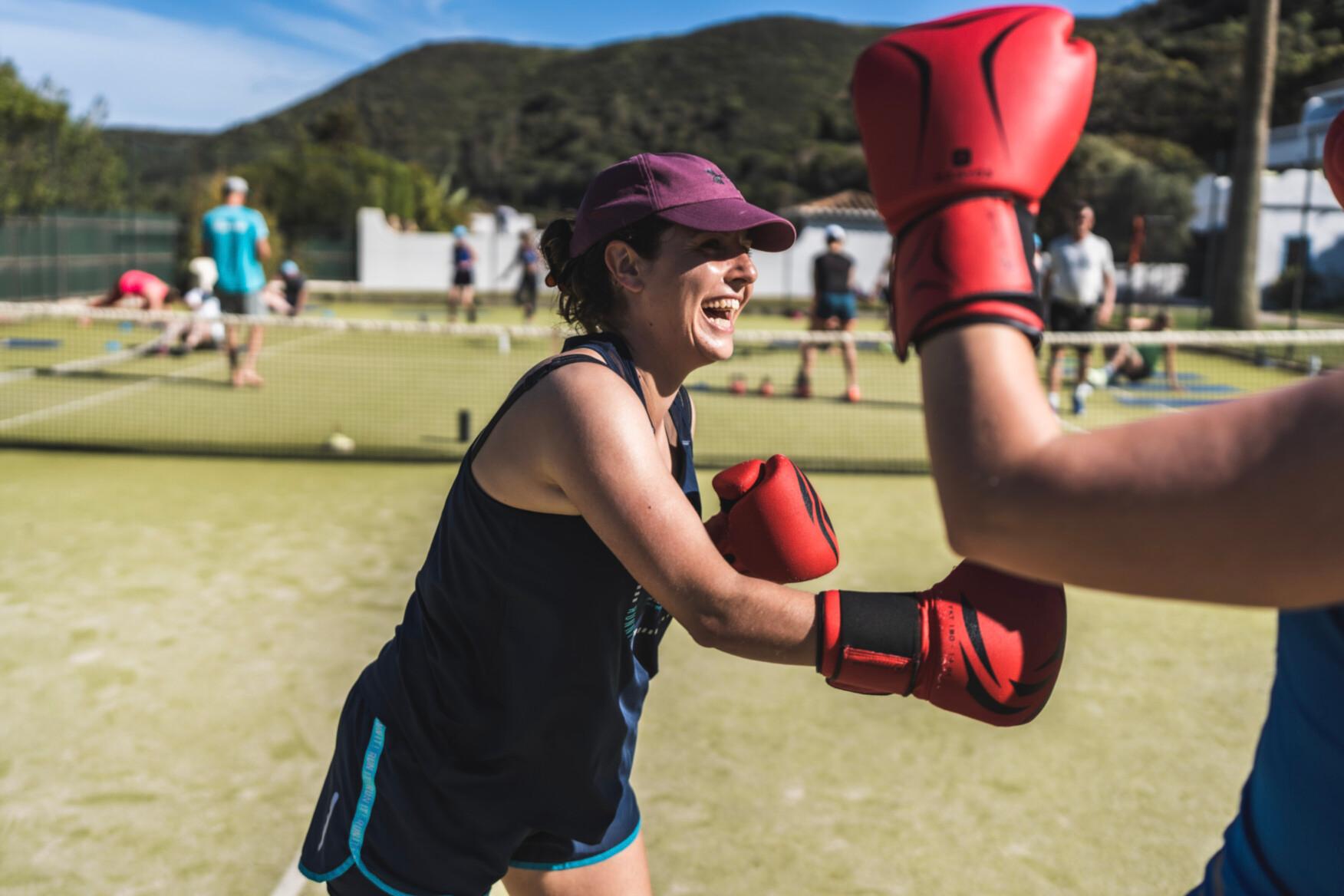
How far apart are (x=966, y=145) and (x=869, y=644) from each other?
0.78 m

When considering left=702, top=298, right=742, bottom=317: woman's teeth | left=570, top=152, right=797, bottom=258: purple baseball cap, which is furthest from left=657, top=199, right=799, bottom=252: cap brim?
left=702, top=298, right=742, bottom=317: woman's teeth

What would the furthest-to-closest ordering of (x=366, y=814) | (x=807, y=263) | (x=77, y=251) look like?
(x=807, y=263) → (x=77, y=251) → (x=366, y=814)

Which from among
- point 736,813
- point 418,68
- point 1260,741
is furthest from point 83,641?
point 418,68

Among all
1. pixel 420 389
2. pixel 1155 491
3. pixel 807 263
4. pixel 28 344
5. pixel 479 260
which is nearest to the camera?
pixel 1155 491

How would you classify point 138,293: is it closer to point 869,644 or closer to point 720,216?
point 720,216

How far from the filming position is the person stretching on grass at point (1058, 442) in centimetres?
93

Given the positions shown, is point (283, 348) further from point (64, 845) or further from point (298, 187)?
point (298, 187)

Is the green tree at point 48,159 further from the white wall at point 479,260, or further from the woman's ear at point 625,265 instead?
the woman's ear at point 625,265

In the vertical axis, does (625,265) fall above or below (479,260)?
below

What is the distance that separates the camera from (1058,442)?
0.97m

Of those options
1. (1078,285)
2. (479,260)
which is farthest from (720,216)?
(479,260)

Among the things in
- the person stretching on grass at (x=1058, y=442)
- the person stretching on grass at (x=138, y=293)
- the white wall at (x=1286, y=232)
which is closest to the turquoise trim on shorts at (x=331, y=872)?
the person stretching on grass at (x=1058, y=442)

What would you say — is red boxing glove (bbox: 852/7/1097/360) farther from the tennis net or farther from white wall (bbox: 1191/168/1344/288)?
white wall (bbox: 1191/168/1344/288)

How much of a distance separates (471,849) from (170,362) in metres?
14.2
